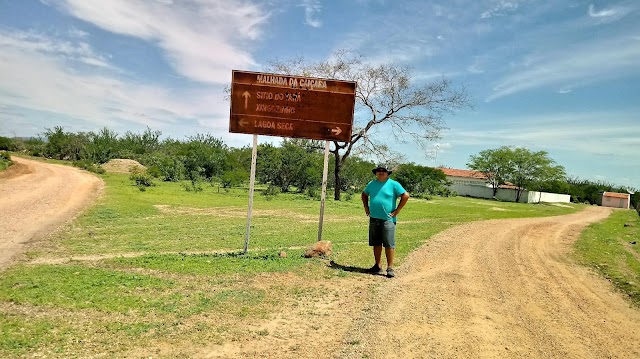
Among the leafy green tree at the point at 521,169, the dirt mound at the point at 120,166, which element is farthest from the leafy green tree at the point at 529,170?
the dirt mound at the point at 120,166

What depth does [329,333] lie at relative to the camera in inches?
197

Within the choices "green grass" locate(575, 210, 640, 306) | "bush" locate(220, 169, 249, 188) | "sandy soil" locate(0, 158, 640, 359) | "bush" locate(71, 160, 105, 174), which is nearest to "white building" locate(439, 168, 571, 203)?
"bush" locate(220, 169, 249, 188)

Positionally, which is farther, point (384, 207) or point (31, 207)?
point (31, 207)

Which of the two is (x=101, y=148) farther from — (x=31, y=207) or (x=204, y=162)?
(x=31, y=207)

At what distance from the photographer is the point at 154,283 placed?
665 centimetres

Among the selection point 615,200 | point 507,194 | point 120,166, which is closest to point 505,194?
point 507,194

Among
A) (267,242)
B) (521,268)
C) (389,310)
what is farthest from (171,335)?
(521,268)

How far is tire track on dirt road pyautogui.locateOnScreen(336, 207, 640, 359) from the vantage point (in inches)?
185

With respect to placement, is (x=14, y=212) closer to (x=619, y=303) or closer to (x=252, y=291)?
(x=252, y=291)

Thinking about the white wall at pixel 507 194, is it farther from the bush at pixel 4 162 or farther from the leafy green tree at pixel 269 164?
the bush at pixel 4 162

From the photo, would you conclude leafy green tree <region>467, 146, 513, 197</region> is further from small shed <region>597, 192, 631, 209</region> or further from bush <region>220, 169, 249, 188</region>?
bush <region>220, 169, 249, 188</region>

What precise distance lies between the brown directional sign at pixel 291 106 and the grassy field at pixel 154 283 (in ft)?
9.07

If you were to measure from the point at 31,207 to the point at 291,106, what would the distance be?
11.8 metres

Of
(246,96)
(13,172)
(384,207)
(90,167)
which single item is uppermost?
(246,96)
